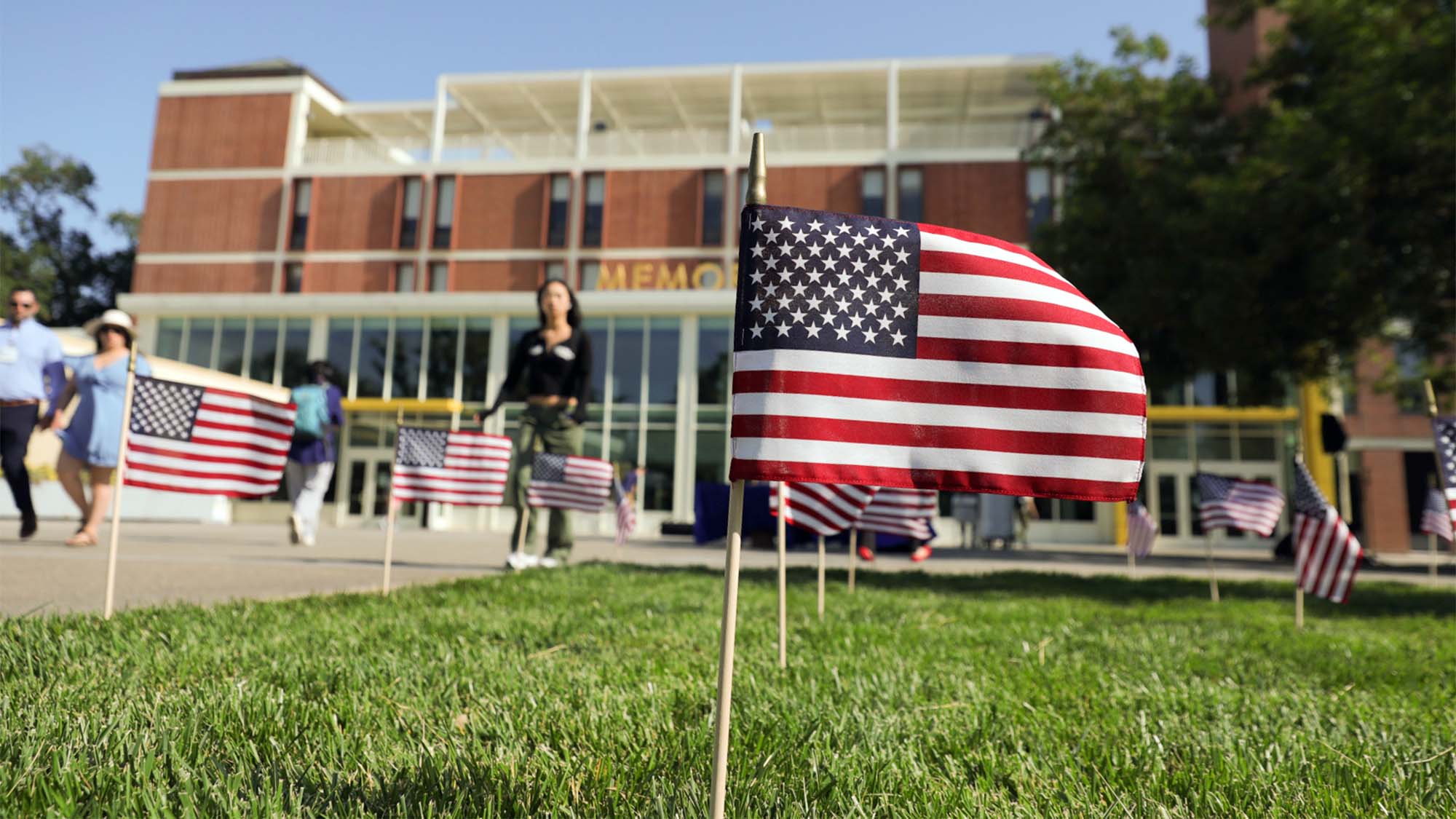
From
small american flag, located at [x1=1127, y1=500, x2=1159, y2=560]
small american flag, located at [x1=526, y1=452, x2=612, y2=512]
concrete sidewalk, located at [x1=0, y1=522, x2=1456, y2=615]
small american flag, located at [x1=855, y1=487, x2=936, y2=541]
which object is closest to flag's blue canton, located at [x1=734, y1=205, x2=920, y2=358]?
concrete sidewalk, located at [x1=0, y1=522, x2=1456, y2=615]

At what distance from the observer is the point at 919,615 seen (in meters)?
5.31

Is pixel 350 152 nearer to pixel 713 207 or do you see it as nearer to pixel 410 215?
pixel 410 215

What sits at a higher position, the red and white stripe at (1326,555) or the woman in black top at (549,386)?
the woman in black top at (549,386)

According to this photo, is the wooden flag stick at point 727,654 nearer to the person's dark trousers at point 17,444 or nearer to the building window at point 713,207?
the person's dark trousers at point 17,444

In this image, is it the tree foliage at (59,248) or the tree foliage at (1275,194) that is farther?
the tree foliage at (59,248)

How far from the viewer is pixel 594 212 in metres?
34.2

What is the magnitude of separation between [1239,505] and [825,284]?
710 cm

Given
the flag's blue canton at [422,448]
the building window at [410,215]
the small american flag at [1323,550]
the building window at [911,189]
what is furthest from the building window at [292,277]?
the small american flag at [1323,550]

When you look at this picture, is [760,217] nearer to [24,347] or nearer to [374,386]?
[24,347]

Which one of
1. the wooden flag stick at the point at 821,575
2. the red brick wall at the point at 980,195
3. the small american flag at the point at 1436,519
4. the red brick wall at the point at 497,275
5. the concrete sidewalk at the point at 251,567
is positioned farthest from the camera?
the red brick wall at the point at 497,275

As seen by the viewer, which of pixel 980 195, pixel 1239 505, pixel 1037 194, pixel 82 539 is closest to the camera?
pixel 82 539

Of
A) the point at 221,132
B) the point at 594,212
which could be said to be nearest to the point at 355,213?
the point at 221,132

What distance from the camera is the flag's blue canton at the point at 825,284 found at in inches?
69.6

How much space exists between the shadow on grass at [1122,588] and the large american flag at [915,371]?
18.5 ft
